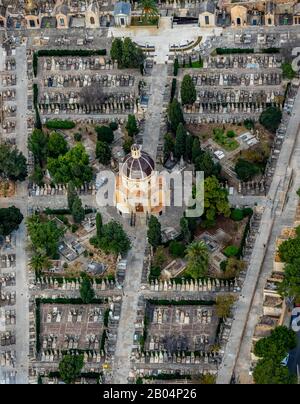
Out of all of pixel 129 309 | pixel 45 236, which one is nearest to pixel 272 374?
pixel 129 309

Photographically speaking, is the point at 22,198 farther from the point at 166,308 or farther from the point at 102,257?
the point at 166,308

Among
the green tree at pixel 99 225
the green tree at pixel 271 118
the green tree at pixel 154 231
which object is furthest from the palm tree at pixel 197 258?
the green tree at pixel 271 118

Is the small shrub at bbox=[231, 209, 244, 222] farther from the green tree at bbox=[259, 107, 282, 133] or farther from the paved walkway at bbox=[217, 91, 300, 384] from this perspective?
the green tree at bbox=[259, 107, 282, 133]

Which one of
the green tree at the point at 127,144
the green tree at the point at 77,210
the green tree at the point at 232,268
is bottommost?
the green tree at the point at 232,268

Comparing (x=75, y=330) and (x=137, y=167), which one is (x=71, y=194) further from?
(x=75, y=330)

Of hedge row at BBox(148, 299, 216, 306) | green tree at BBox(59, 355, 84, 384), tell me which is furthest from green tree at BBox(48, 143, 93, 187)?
green tree at BBox(59, 355, 84, 384)

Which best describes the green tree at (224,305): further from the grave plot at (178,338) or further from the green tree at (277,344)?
the green tree at (277,344)
